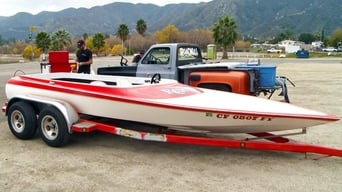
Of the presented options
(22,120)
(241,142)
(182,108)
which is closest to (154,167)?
(182,108)

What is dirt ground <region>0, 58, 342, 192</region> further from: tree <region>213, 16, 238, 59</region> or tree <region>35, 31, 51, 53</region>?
tree <region>35, 31, 51, 53</region>

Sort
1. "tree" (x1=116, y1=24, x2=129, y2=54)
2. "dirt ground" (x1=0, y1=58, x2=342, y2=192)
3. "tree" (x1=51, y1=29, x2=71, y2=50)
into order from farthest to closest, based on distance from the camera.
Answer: "tree" (x1=116, y1=24, x2=129, y2=54)
"tree" (x1=51, y1=29, x2=71, y2=50)
"dirt ground" (x1=0, y1=58, x2=342, y2=192)

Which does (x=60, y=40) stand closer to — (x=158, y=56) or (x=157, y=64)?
(x=158, y=56)

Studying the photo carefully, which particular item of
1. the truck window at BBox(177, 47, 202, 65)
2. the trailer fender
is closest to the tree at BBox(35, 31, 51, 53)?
the truck window at BBox(177, 47, 202, 65)

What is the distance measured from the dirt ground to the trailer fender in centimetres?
50

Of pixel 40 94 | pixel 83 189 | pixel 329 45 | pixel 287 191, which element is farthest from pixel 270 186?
Result: pixel 329 45

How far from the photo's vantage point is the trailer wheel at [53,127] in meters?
5.94

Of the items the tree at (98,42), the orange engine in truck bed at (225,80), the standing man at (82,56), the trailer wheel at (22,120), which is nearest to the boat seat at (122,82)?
the trailer wheel at (22,120)

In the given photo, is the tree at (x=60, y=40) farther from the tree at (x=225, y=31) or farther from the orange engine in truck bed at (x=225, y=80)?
the orange engine in truck bed at (x=225, y=80)

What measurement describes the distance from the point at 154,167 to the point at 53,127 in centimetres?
201

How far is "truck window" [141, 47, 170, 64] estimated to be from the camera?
882 centimetres

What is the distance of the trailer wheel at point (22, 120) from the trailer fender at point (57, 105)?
0.34 ft

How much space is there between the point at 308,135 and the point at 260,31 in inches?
7174

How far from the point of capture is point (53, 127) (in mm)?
6215
